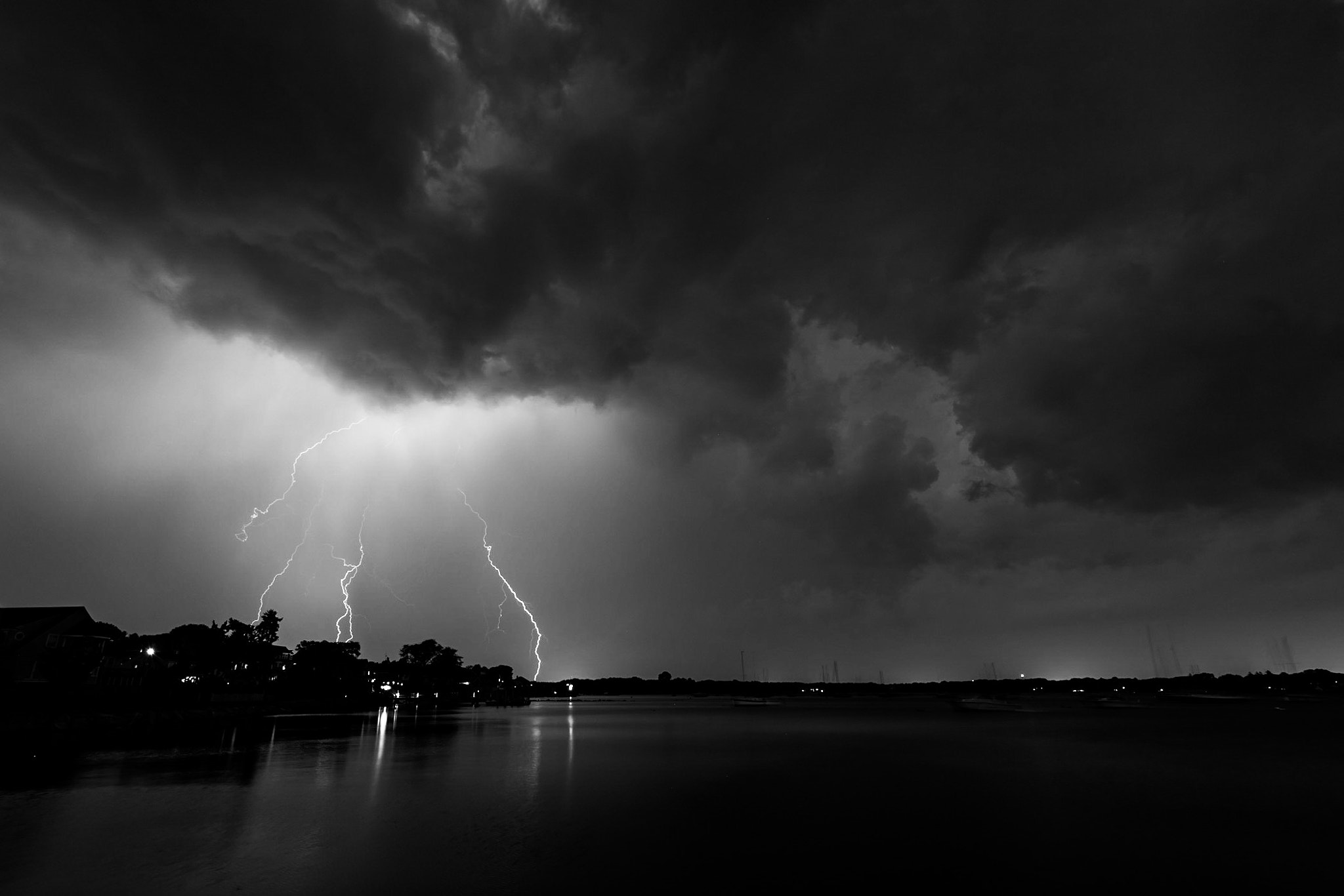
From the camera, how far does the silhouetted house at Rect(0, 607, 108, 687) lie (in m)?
75.9

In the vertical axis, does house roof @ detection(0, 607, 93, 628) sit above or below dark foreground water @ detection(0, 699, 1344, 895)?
above

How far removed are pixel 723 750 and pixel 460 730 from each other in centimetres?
4108

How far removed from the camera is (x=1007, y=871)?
76.8 feet

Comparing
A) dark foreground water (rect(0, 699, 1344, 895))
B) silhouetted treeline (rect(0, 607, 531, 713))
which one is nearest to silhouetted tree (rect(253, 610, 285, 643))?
silhouetted treeline (rect(0, 607, 531, 713))

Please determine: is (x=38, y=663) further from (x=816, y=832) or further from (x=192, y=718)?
(x=816, y=832)

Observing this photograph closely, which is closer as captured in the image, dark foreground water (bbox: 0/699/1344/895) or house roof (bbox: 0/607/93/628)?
dark foreground water (bbox: 0/699/1344/895)

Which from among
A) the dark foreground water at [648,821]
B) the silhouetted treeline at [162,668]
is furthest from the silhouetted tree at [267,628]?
the dark foreground water at [648,821]

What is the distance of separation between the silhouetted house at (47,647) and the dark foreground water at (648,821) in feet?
103

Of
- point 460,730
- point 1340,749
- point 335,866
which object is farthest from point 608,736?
point 1340,749

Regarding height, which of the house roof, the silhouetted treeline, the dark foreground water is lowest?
the dark foreground water

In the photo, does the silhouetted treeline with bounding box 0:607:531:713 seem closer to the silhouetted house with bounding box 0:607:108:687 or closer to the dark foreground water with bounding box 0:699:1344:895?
the silhouetted house with bounding box 0:607:108:687

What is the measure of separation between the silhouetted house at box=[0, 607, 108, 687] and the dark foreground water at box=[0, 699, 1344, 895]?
3128 cm

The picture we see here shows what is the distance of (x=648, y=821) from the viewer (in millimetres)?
30562

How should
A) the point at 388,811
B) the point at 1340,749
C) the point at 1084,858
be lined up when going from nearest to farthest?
the point at 1084,858, the point at 388,811, the point at 1340,749
